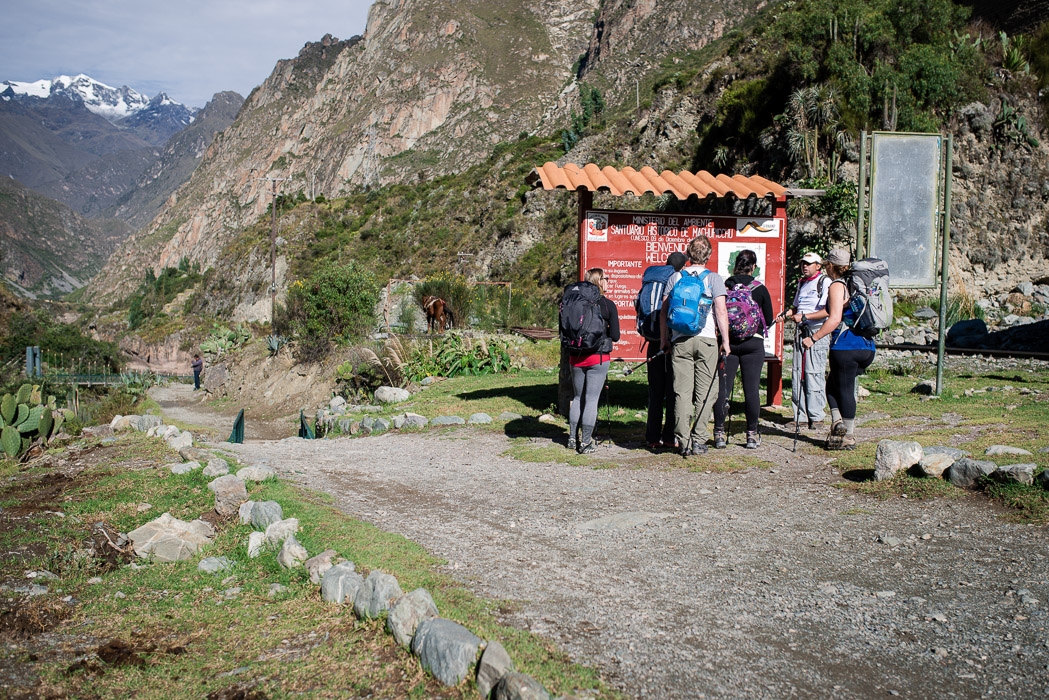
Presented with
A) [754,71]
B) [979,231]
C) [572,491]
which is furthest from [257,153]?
[572,491]

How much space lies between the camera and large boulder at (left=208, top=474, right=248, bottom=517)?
6.18 m

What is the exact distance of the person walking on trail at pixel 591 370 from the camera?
Result: 8.06 m

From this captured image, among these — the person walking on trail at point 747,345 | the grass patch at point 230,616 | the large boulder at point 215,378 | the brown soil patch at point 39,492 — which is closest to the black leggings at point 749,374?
the person walking on trail at point 747,345

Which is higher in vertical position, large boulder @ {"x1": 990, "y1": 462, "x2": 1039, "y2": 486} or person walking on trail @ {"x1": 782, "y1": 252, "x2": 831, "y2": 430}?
person walking on trail @ {"x1": 782, "y1": 252, "x2": 831, "y2": 430}

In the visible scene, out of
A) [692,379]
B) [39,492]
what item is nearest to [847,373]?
[692,379]

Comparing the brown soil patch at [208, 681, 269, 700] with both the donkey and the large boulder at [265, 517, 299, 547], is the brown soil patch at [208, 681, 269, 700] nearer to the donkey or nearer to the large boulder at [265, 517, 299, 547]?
the large boulder at [265, 517, 299, 547]

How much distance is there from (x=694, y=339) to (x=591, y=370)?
44.4 inches

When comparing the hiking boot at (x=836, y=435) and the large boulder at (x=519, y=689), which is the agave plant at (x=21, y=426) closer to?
the large boulder at (x=519, y=689)

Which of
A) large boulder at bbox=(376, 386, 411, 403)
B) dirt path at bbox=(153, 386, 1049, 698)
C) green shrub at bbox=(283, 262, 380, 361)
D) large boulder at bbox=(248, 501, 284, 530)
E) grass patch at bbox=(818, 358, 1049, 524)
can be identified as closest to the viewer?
dirt path at bbox=(153, 386, 1049, 698)

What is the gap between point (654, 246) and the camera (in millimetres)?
9883

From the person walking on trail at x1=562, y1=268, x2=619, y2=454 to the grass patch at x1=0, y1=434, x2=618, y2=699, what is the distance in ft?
9.66

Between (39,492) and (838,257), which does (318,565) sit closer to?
(39,492)

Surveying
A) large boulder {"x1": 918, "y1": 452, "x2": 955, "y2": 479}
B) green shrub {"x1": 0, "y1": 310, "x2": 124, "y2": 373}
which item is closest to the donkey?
large boulder {"x1": 918, "y1": 452, "x2": 955, "y2": 479}

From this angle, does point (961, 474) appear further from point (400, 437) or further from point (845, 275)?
point (400, 437)
